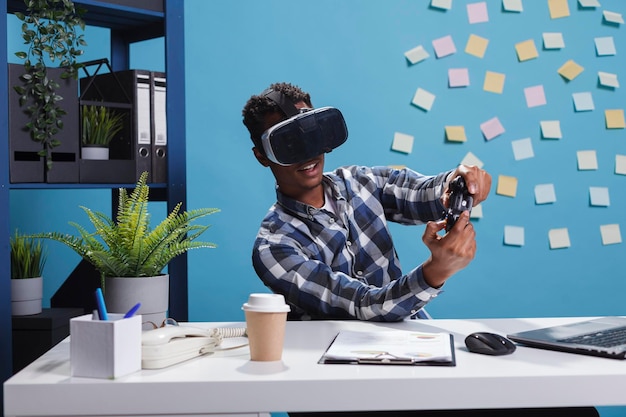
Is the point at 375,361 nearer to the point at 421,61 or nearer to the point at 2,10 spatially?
the point at 2,10

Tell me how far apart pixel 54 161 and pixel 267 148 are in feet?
2.14

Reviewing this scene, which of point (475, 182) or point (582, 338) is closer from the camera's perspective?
point (582, 338)

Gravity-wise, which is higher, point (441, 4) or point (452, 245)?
point (441, 4)

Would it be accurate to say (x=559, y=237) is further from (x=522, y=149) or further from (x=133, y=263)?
(x=133, y=263)

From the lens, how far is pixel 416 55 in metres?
3.20

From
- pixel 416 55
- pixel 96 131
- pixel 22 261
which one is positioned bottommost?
pixel 22 261

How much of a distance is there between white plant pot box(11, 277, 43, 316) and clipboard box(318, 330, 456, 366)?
1.10 m

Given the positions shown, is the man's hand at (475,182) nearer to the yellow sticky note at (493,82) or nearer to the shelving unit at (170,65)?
the shelving unit at (170,65)

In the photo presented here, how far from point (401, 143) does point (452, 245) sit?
1.78 meters

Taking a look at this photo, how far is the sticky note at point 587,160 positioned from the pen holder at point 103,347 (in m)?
2.56

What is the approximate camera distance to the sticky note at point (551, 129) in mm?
3258

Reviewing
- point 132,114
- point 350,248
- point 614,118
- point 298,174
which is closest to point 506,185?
point 614,118

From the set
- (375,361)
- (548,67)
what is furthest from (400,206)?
(548,67)

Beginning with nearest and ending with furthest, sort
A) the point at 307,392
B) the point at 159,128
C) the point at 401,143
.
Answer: the point at 307,392 < the point at 159,128 < the point at 401,143
